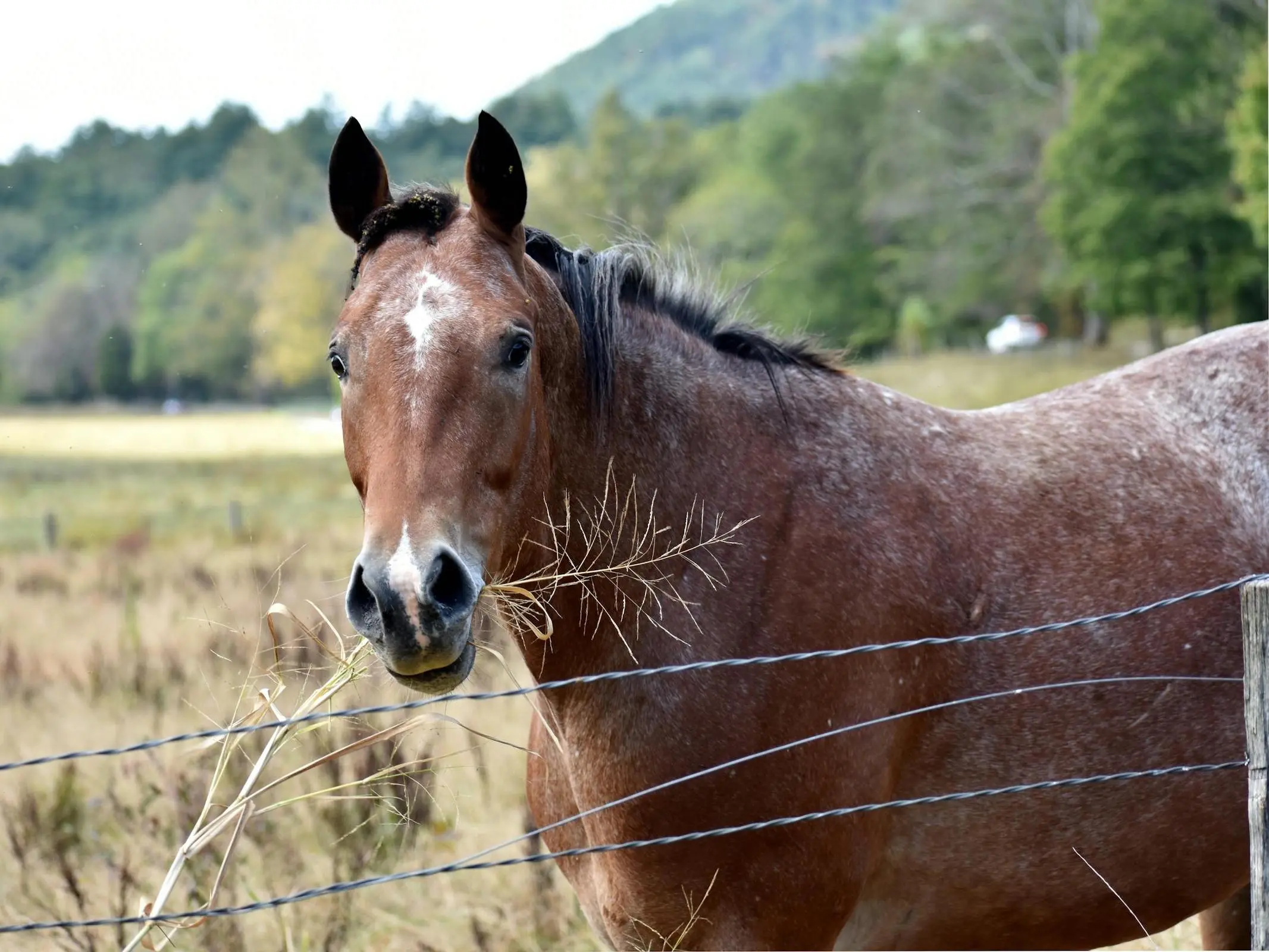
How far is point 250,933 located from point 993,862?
310cm

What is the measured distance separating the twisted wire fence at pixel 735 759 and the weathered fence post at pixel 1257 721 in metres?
0.06

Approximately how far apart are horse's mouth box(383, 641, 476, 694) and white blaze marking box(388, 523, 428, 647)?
157mm

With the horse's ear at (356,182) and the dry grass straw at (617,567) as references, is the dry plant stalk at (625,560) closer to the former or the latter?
the dry grass straw at (617,567)

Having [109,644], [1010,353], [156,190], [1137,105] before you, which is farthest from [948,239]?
[109,644]

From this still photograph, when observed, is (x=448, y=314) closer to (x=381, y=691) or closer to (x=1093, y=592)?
(x=1093, y=592)

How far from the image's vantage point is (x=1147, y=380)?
4.14 meters

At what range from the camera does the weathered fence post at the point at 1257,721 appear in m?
2.43

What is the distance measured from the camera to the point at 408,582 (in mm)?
2443

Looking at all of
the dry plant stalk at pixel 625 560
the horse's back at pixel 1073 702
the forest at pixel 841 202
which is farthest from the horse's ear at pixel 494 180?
the forest at pixel 841 202

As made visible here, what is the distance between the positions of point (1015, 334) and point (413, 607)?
44.3 meters

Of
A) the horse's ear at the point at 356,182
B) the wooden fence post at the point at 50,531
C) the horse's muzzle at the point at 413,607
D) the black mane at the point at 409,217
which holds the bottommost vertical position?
the wooden fence post at the point at 50,531

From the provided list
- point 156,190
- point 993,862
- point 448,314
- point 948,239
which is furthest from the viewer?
point 156,190

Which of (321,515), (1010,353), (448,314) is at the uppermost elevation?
(448,314)

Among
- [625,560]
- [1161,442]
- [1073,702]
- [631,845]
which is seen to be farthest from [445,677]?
[1161,442]
